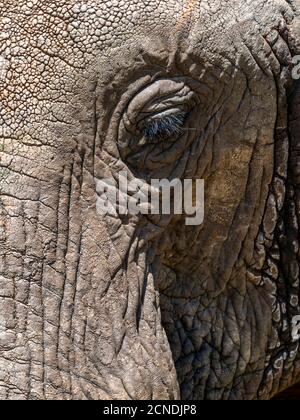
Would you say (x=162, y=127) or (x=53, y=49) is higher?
(x=53, y=49)

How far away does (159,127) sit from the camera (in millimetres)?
3146

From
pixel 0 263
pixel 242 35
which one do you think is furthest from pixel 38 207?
pixel 242 35

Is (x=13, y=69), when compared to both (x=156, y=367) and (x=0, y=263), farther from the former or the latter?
(x=156, y=367)

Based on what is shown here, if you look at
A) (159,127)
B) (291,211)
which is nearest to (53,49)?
(159,127)

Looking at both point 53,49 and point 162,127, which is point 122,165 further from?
point 53,49

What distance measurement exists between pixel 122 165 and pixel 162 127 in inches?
5.5

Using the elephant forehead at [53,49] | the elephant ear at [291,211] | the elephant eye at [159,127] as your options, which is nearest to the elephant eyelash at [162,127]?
the elephant eye at [159,127]

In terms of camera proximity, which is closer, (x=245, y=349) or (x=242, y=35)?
(x=242, y=35)

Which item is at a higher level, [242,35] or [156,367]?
[242,35]

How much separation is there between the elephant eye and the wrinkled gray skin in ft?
0.06

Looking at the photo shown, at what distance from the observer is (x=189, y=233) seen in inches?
132

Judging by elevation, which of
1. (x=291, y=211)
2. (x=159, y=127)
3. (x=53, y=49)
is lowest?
(x=291, y=211)

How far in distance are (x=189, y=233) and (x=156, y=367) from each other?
39 centimetres

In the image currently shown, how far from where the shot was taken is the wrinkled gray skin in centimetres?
301
